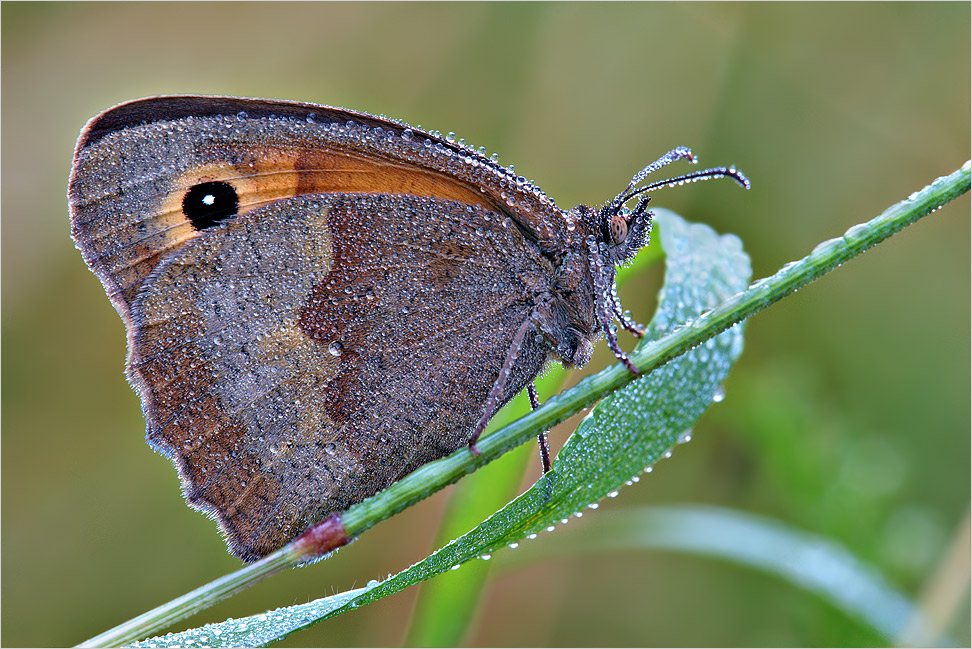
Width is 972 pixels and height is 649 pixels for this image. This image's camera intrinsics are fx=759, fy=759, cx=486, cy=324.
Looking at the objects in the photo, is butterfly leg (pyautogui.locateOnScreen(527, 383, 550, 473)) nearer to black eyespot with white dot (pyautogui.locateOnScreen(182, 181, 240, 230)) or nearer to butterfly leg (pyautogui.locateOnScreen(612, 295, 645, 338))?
butterfly leg (pyautogui.locateOnScreen(612, 295, 645, 338))

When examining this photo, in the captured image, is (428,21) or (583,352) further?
(428,21)

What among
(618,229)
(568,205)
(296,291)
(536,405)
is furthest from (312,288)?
(568,205)

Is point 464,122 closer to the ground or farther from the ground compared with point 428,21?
closer to the ground

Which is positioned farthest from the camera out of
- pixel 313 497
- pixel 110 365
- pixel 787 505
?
pixel 110 365

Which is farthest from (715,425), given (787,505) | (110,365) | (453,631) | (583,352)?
(110,365)

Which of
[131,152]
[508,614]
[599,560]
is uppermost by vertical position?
[131,152]

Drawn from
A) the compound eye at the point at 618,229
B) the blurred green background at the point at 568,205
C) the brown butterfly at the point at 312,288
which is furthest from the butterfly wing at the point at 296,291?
the blurred green background at the point at 568,205

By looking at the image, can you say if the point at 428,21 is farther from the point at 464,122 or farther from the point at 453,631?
the point at 453,631

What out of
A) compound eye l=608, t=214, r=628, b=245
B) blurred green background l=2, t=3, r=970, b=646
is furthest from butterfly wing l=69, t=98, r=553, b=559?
blurred green background l=2, t=3, r=970, b=646
